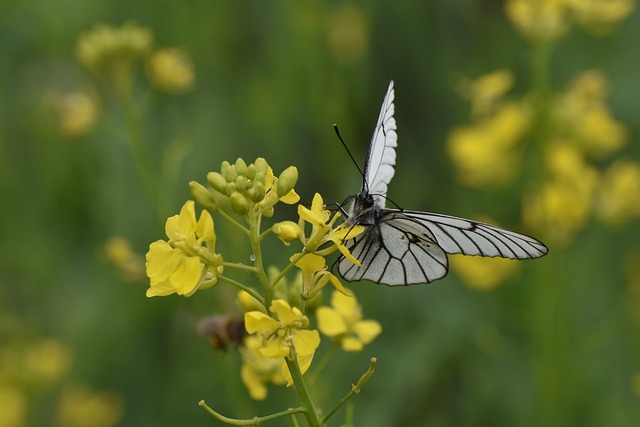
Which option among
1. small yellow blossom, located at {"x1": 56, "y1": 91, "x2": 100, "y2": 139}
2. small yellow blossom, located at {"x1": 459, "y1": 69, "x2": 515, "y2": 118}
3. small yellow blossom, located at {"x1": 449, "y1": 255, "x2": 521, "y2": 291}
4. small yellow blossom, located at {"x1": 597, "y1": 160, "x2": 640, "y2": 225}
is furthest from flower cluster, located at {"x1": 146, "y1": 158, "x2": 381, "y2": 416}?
small yellow blossom, located at {"x1": 597, "y1": 160, "x2": 640, "y2": 225}

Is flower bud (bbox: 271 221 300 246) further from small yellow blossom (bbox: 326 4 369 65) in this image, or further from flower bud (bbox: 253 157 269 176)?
small yellow blossom (bbox: 326 4 369 65)

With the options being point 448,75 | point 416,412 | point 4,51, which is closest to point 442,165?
point 448,75

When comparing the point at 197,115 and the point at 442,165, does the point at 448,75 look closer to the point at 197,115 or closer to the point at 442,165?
the point at 442,165

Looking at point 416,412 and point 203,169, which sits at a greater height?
point 203,169

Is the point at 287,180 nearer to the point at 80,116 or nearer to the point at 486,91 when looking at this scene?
the point at 80,116

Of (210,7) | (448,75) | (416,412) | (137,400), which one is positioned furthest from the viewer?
(210,7)

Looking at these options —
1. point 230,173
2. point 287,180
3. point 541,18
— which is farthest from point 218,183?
point 541,18
